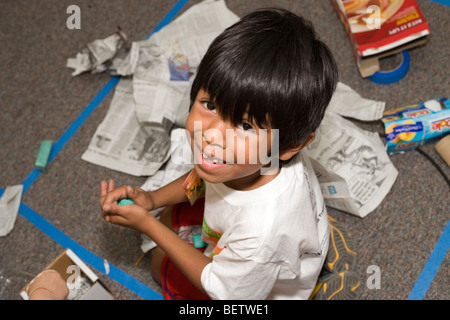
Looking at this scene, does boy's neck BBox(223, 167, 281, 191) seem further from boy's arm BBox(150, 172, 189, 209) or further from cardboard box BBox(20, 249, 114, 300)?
cardboard box BBox(20, 249, 114, 300)

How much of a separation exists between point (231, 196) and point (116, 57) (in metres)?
0.79

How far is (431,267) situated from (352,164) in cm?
29

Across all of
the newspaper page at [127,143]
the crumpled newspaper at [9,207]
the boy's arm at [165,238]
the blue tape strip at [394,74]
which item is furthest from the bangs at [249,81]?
the crumpled newspaper at [9,207]

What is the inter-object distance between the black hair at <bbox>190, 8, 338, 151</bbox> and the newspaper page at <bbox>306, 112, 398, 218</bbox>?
449 millimetres

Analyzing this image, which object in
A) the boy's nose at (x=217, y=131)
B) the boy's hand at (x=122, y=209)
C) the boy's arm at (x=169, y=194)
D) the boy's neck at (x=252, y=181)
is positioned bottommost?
the boy's arm at (x=169, y=194)

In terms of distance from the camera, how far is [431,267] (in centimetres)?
99

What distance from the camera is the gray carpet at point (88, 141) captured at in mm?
1031

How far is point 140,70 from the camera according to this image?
1.24 m

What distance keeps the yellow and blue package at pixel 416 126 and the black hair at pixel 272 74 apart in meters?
0.52

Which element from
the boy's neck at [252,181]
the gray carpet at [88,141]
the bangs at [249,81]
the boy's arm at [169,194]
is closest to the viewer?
the bangs at [249,81]

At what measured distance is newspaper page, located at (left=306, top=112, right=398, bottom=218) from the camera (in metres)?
1.04

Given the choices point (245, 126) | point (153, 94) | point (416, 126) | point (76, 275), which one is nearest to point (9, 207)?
point (76, 275)

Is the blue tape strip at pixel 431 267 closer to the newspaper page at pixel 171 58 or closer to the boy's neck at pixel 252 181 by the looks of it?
the boy's neck at pixel 252 181

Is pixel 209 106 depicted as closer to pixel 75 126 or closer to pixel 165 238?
pixel 165 238
